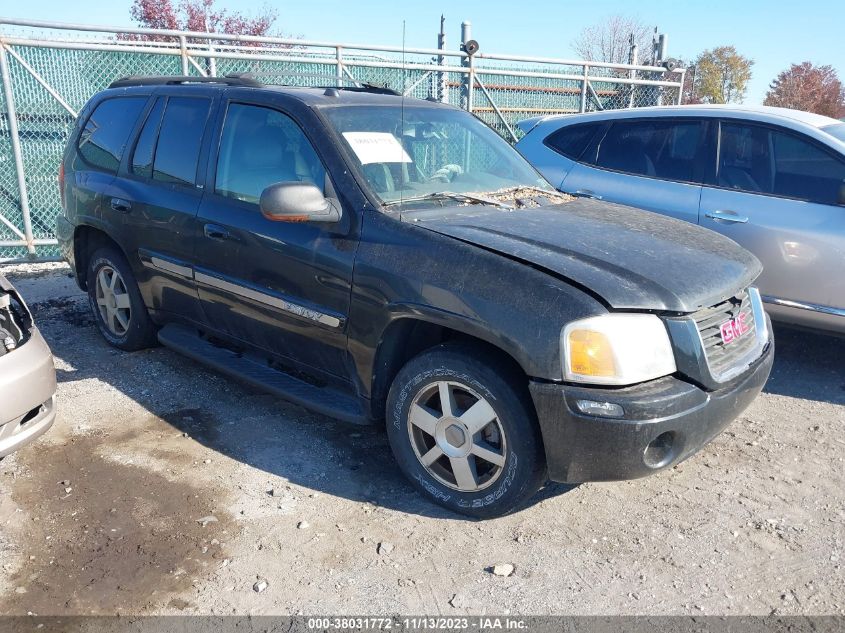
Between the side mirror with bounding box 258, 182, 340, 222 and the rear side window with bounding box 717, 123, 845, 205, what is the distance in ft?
10.7

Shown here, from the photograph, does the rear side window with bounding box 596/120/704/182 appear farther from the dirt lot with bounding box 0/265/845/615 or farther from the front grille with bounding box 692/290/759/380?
the front grille with bounding box 692/290/759/380

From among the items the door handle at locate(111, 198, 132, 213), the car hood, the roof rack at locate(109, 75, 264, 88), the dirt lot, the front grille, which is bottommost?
the dirt lot

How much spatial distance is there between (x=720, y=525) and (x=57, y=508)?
10.1ft

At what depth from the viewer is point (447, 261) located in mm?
3150

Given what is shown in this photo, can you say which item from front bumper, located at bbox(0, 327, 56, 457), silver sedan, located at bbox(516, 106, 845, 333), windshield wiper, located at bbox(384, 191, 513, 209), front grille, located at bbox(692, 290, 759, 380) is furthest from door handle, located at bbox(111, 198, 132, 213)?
front grille, located at bbox(692, 290, 759, 380)

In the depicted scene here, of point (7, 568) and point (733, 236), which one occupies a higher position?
point (733, 236)

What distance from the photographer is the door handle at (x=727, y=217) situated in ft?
16.4

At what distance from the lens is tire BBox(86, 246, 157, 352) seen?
502 centimetres

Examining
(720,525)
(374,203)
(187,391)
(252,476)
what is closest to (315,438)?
(252,476)

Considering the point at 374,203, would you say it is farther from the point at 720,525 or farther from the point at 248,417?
the point at 720,525

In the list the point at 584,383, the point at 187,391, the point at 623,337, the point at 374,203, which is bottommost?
the point at 187,391

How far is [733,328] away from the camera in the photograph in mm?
3301

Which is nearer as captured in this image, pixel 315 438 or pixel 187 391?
pixel 315 438

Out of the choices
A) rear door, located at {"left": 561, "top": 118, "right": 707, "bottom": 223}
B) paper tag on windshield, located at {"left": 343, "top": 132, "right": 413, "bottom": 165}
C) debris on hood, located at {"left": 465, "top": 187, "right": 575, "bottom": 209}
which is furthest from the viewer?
rear door, located at {"left": 561, "top": 118, "right": 707, "bottom": 223}
